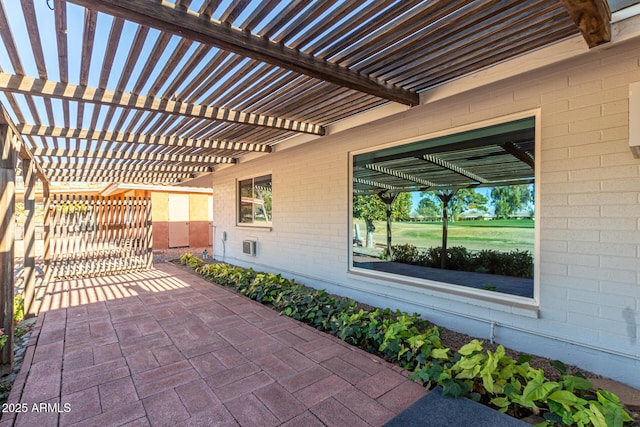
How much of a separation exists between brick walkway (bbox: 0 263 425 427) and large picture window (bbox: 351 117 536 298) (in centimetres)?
159

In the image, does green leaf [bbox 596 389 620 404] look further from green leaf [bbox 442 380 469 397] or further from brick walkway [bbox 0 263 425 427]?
brick walkway [bbox 0 263 425 427]

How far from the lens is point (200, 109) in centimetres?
371

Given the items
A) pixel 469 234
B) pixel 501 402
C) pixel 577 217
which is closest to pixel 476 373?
pixel 501 402

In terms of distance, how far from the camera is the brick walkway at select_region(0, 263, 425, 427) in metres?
2.04

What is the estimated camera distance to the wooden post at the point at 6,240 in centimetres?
269

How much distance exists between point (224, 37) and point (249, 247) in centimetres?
532

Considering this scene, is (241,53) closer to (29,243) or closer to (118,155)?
(29,243)

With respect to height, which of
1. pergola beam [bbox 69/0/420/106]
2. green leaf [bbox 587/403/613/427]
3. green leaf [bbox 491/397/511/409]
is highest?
pergola beam [bbox 69/0/420/106]

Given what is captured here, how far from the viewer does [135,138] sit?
4.90 meters

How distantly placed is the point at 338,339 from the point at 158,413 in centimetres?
175

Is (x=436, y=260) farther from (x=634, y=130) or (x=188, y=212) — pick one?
(x=188, y=212)

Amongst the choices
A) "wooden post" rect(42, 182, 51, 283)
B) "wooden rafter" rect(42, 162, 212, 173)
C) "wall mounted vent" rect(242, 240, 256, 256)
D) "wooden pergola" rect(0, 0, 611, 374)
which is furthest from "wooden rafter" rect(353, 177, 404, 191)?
"wooden post" rect(42, 182, 51, 283)

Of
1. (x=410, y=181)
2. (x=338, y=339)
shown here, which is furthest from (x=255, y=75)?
(x=338, y=339)

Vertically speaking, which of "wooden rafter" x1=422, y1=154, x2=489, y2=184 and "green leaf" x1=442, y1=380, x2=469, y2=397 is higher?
"wooden rafter" x1=422, y1=154, x2=489, y2=184
